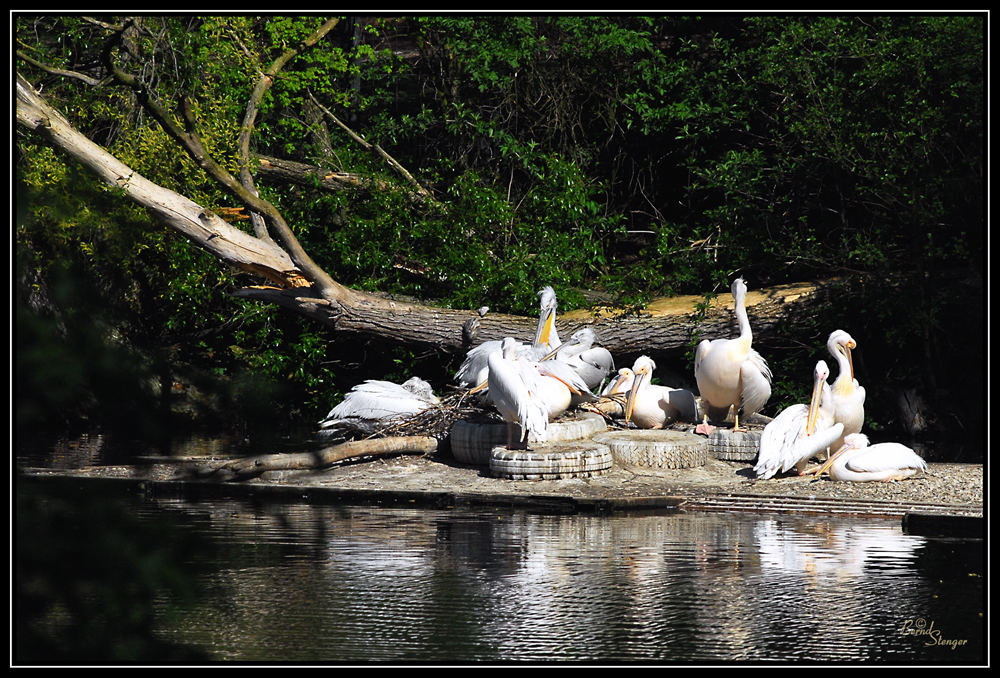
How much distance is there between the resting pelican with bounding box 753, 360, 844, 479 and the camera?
27.1 feet

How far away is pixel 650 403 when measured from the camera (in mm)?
9859

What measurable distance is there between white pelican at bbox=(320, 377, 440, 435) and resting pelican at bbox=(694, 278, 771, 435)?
99.4 inches

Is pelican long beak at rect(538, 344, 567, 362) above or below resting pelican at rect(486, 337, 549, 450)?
above

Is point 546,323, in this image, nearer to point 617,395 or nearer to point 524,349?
point 524,349

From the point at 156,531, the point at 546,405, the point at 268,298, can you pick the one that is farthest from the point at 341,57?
the point at 156,531

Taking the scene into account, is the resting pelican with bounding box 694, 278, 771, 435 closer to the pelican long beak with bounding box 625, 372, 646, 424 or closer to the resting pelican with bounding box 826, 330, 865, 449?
the pelican long beak with bounding box 625, 372, 646, 424

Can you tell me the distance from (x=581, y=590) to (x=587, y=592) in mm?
47

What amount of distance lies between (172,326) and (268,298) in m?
1.40

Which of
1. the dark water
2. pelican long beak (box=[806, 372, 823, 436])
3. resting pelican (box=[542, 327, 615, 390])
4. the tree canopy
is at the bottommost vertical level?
the dark water

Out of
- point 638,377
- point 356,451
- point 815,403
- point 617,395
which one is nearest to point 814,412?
point 815,403

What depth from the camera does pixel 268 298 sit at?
1166 centimetres

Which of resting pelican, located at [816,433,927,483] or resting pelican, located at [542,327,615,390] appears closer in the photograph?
resting pelican, located at [816,433,927,483]

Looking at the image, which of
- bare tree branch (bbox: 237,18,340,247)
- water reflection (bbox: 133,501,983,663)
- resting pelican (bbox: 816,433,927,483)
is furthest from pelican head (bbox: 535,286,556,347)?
water reflection (bbox: 133,501,983,663)

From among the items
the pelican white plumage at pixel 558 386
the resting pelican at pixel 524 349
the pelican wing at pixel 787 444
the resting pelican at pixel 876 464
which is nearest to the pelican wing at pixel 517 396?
the pelican white plumage at pixel 558 386
